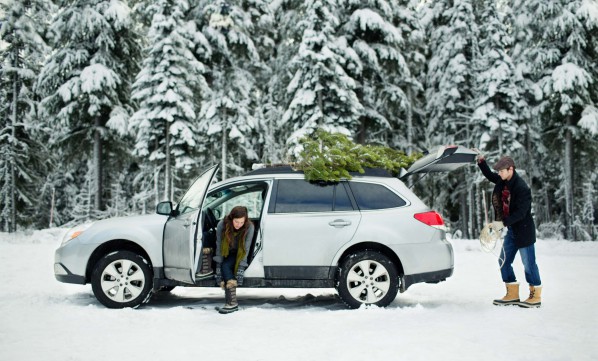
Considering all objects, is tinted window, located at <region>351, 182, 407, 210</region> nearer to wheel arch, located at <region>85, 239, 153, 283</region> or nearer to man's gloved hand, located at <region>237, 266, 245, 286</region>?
man's gloved hand, located at <region>237, 266, 245, 286</region>

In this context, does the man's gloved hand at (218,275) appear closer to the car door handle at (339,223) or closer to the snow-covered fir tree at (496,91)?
the car door handle at (339,223)

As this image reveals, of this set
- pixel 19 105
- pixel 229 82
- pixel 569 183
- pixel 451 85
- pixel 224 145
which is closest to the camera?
pixel 569 183

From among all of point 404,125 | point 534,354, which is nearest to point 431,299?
point 534,354

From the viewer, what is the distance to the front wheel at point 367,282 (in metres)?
7.76

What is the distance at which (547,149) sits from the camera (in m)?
29.4

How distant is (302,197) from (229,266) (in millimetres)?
1358

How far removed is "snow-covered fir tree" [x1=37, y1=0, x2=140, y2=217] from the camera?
25469 mm

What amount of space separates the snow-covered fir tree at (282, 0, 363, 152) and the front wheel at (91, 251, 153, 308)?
15131mm

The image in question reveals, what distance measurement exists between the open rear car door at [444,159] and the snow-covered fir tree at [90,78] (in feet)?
63.7

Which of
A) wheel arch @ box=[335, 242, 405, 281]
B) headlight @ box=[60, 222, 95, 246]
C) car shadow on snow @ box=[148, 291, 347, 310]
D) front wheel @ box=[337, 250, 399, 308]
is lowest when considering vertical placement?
car shadow on snow @ box=[148, 291, 347, 310]

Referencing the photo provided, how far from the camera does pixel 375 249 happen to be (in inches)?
314

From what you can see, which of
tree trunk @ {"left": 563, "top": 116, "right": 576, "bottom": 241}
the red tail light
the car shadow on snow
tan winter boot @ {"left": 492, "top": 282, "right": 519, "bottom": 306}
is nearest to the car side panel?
the car shadow on snow

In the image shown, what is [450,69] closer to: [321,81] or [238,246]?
[321,81]

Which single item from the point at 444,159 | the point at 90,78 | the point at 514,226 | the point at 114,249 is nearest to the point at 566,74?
the point at 514,226
